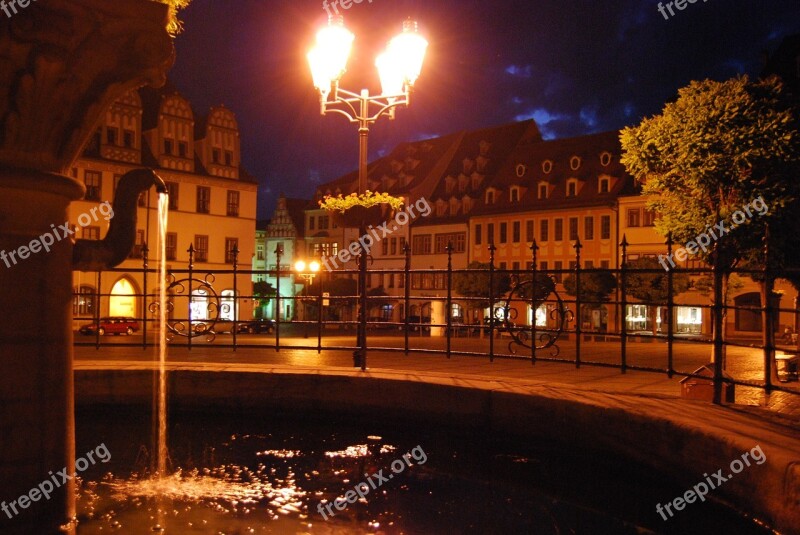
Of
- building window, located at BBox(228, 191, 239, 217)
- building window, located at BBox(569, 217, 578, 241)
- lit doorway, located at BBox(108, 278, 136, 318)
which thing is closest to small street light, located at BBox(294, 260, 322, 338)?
lit doorway, located at BBox(108, 278, 136, 318)

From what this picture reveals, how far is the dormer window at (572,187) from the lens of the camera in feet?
160

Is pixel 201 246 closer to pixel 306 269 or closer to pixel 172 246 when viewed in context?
pixel 172 246

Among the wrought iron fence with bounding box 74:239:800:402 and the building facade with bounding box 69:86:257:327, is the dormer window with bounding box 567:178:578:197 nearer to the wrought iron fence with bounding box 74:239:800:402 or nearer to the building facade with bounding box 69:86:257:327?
the wrought iron fence with bounding box 74:239:800:402

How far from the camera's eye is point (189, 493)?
15.5 ft

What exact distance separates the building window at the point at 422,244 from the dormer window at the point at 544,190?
11.5 metres

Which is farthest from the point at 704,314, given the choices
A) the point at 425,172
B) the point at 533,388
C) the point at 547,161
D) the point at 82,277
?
the point at 533,388

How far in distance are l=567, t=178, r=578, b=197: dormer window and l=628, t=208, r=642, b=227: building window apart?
453cm

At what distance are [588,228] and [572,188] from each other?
313 cm

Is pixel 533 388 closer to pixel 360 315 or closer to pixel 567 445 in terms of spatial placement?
pixel 567 445

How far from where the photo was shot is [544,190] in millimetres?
51125

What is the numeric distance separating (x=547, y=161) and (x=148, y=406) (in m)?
47.2

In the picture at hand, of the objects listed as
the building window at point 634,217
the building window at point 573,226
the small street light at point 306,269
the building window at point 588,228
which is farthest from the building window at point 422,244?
the small street light at point 306,269

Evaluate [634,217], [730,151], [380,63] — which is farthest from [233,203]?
[730,151]

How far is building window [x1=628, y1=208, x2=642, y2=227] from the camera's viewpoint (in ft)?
148
